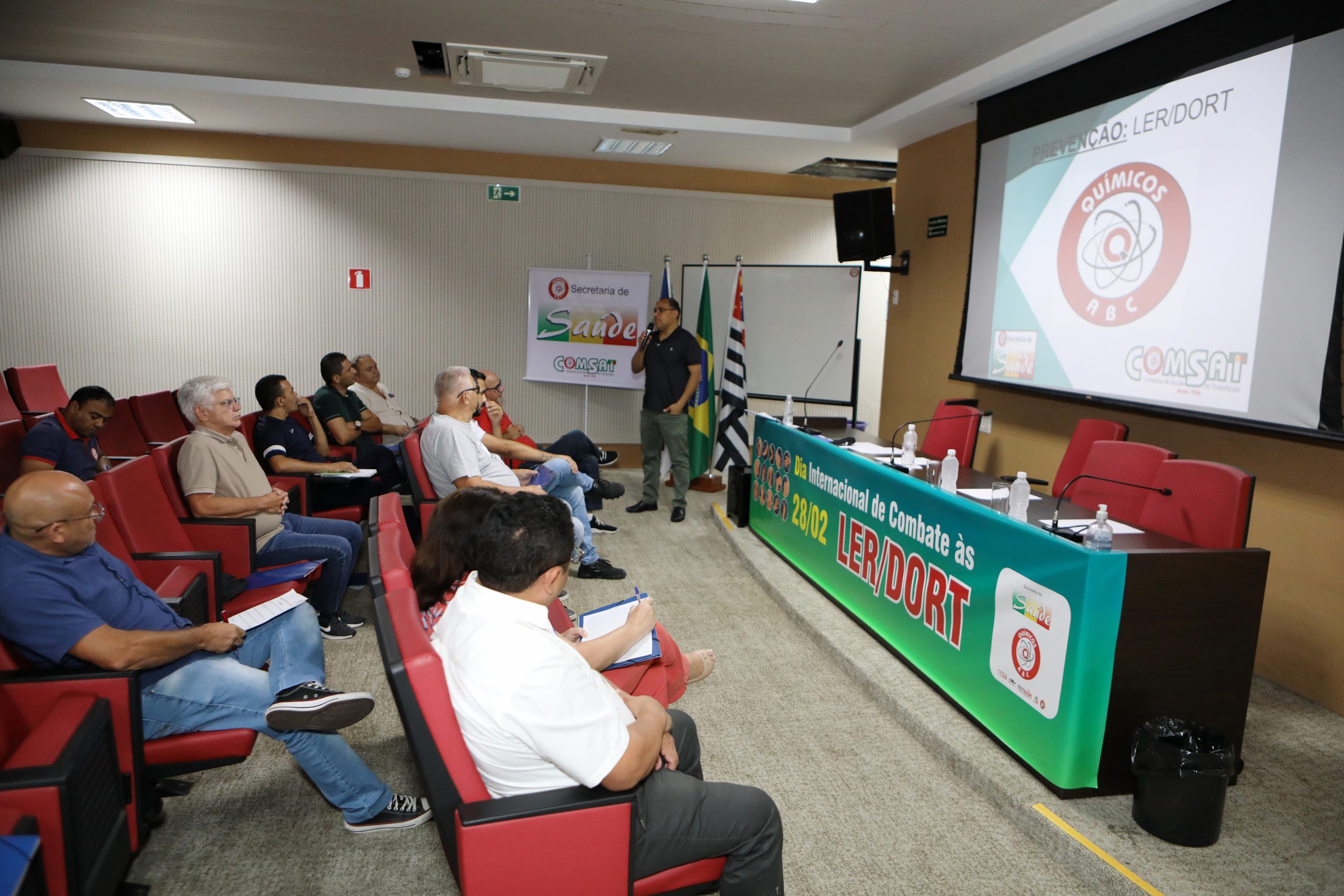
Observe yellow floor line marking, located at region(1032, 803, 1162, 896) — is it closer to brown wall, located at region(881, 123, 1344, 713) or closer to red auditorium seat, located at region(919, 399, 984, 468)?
brown wall, located at region(881, 123, 1344, 713)

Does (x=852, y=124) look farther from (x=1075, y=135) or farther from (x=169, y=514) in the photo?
(x=169, y=514)

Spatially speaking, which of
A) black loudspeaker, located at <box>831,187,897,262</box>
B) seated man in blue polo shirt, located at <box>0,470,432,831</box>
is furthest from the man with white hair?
black loudspeaker, located at <box>831,187,897,262</box>

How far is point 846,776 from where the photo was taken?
107 inches

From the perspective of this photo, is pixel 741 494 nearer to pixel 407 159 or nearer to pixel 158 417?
pixel 158 417

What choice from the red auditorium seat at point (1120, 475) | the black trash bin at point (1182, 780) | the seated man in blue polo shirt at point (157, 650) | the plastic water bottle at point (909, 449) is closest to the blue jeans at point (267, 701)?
the seated man in blue polo shirt at point (157, 650)

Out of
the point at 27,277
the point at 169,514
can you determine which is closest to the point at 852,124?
the point at 169,514

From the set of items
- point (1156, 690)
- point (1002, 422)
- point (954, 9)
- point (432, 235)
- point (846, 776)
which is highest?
point (954, 9)

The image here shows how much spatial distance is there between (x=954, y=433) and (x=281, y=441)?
386 cm

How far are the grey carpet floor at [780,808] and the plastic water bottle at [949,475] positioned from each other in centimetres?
92

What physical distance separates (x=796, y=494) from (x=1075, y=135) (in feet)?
8.11

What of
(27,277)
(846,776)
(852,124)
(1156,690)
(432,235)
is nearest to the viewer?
(1156,690)

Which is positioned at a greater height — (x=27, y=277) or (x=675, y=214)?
(x=675, y=214)

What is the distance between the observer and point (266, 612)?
248 centimetres

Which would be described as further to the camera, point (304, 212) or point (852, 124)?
point (304, 212)
